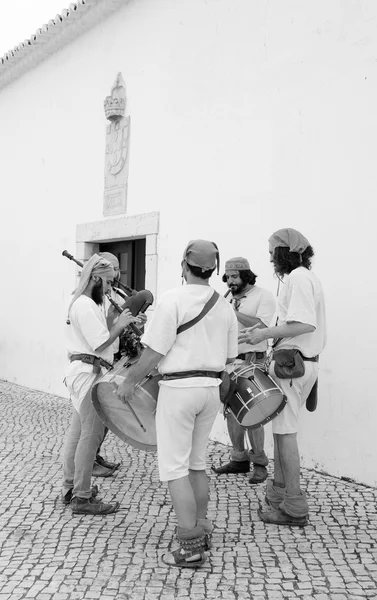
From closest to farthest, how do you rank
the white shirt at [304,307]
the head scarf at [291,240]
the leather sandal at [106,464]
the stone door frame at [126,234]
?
the white shirt at [304,307], the head scarf at [291,240], the leather sandal at [106,464], the stone door frame at [126,234]

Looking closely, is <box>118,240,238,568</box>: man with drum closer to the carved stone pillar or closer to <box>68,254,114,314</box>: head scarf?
<box>68,254,114,314</box>: head scarf

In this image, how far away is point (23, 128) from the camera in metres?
10.3

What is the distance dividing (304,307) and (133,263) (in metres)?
4.47

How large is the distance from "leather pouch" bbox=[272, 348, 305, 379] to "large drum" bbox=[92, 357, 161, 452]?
0.80 meters

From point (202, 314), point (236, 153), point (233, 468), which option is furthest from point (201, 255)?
point (236, 153)

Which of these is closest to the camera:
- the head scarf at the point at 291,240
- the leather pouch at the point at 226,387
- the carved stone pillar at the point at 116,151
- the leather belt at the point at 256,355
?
the leather pouch at the point at 226,387

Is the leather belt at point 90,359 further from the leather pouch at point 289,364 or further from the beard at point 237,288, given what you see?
the beard at point 237,288

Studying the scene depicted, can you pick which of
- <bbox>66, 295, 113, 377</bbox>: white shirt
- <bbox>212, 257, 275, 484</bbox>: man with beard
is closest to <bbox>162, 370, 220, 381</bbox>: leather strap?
<bbox>66, 295, 113, 377</bbox>: white shirt

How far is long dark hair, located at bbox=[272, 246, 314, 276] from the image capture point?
407 centimetres

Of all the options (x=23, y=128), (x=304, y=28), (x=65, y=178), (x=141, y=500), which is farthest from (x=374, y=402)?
(x=23, y=128)

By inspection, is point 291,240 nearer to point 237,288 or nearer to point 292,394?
point 292,394

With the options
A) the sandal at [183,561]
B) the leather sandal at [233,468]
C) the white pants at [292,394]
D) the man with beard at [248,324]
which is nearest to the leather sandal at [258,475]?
the man with beard at [248,324]

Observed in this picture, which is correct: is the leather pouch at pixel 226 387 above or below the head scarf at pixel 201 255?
below

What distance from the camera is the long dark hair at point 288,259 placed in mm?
4070
